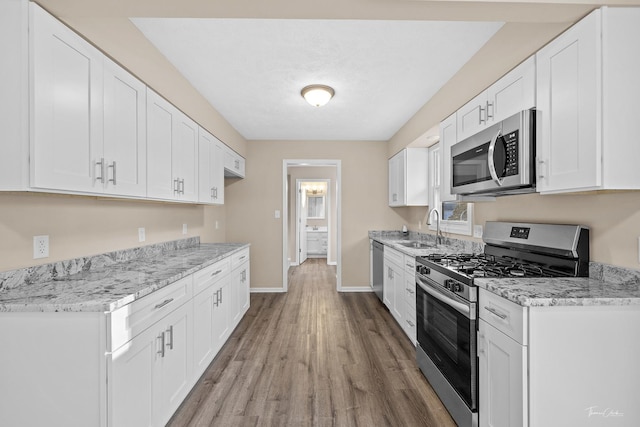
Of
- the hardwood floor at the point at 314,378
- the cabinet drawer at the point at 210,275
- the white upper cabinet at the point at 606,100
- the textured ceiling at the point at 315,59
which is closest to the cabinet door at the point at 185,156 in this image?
the textured ceiling at the point at 315,59

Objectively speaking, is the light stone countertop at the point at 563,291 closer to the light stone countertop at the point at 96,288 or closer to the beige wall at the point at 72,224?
the light stone countertop at the point at 96,288

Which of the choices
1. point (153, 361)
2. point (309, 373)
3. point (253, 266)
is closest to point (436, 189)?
point (309, 373)

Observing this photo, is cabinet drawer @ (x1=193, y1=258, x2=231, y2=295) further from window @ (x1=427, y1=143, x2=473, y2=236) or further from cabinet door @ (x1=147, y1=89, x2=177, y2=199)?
window @ (x1=427, y1=143, x2=473, y2=236)

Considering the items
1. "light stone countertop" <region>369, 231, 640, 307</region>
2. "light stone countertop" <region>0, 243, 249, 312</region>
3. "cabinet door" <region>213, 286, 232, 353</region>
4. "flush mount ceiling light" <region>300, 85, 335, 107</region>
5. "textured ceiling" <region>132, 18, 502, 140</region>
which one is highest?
"textured ceiling" <region>132, 18, 502, 140</region>

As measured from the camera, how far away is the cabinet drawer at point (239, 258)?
326cm

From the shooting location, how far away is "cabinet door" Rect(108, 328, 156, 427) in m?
1.31

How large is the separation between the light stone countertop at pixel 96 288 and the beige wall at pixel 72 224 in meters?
0.14

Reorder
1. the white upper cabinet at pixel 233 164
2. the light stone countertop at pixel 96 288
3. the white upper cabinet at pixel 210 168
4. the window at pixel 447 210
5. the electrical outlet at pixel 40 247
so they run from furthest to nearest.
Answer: the white upper cabinet at pixel 233 164, the white upper cabinet at pixel 210 168, the window at pixel 447 210, the electrical outlet at pixel 40 247, the light stone countertop at pixel 96 288

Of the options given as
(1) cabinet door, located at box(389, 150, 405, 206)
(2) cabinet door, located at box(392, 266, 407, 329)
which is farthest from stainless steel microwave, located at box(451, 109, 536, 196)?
(1) cabinet door, located at box(389, 150, 405, 206)

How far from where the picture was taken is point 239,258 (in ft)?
11.5

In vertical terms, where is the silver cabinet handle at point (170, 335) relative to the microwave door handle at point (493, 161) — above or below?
below

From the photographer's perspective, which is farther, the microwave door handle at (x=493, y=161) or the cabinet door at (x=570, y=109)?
the microwave door handle at (x=493, y=161)

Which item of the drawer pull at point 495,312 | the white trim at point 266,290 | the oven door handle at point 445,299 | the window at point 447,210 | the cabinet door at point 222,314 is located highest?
the window at point 447,210

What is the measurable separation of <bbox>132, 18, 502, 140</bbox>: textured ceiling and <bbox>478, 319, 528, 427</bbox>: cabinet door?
1.94 m
